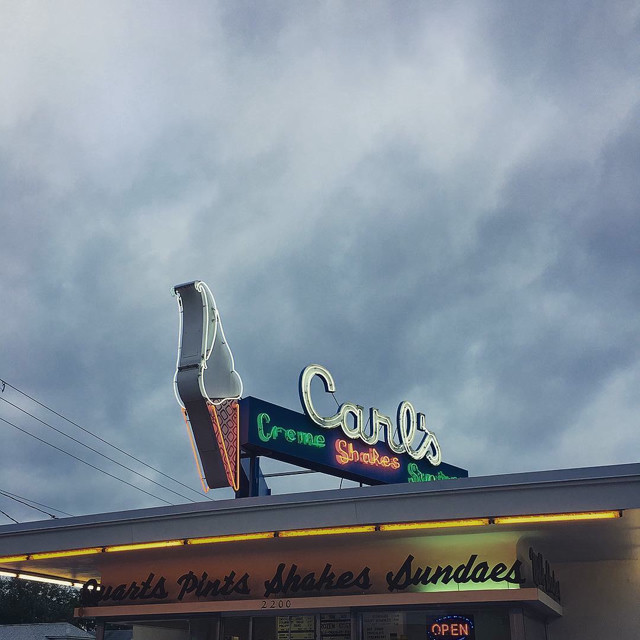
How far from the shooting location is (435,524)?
11.4 metres

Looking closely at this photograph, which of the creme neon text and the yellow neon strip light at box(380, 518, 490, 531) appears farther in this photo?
the creme neon text

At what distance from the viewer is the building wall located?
13609 mm

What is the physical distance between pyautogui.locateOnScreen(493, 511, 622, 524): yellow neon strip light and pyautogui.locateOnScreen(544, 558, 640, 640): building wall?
368cm

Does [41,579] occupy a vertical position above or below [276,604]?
above

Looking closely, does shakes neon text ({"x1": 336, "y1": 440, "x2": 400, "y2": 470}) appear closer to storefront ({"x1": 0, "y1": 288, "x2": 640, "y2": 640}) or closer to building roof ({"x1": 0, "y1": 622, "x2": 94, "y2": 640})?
storefront ({"x1": 0, "y1": 288, "x2": 640, "y2": 640})

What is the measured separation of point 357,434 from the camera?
2377 centimetres

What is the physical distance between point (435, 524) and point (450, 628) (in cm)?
169

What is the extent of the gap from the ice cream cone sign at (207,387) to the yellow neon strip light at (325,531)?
5203mm

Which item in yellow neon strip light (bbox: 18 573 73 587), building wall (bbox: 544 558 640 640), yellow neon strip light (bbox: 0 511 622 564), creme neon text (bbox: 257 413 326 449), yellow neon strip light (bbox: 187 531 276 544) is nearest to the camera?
yellow neon strip light (bbox: 0 511 622 564)

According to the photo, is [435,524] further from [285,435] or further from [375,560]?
[285,435]

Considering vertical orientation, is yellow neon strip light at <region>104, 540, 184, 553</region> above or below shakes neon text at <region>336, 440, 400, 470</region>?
below

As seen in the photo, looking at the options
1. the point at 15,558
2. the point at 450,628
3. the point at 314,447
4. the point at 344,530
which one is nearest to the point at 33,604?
the point at 314,447

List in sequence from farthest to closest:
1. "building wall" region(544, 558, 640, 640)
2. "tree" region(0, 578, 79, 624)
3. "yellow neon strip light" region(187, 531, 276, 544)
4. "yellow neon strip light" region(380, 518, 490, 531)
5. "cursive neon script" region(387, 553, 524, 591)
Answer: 1. "tree" region(0, 578, 79, 624)
2. "building wall" region(544, 558, 640, 640)
3. "yellow neon strip light" region(187, 531, 276, 544)
4. "cursive neon script" region(387, 553, 524, 591)
5. "yellow neon strip light" region(380, 518, 490, 531)

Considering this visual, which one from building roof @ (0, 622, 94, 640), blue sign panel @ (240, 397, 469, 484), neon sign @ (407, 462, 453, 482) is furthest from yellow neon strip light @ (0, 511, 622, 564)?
building roof @ (0, 622, 94, 640)
